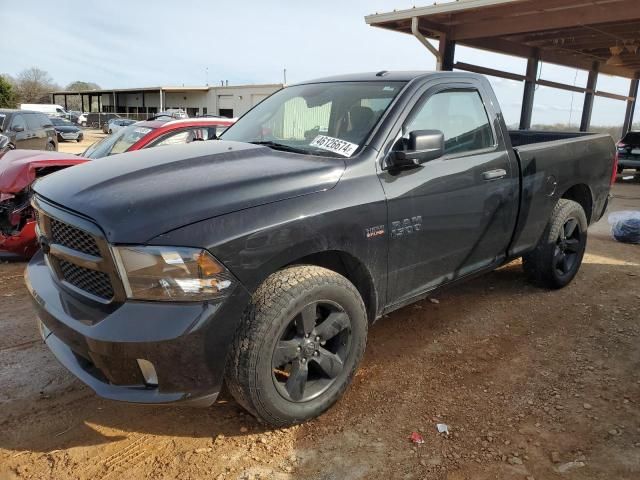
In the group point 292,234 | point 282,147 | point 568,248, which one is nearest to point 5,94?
point 282,147

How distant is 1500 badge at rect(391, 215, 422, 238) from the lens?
2945 millimetres

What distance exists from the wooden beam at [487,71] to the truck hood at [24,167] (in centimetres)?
964

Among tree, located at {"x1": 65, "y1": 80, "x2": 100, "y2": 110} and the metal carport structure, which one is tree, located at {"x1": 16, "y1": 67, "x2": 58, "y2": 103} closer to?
tree, located at {"x1": 65, "y1": 80, "x2": 100, "y2": 110}

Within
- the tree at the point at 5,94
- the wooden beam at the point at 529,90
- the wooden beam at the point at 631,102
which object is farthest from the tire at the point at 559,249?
the tree at the point at 5,94

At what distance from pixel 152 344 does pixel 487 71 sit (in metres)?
13.3

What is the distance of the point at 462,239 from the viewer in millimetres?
3461

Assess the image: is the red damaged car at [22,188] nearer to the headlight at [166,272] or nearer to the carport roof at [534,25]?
the headlight at [166,272]

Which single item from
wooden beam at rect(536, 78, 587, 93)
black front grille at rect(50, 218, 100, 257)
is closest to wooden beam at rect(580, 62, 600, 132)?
wooden beam at rect(536, 78, 587, 93)

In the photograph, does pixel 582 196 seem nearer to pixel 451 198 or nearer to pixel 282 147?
pixel 451 198

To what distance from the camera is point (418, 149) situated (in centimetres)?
291

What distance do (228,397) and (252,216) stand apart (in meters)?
1.25

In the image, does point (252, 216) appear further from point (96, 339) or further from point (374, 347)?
point (374, 347)

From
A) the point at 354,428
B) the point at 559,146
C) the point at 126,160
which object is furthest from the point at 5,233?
the point at 559,146

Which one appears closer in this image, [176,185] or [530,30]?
[176,185]
